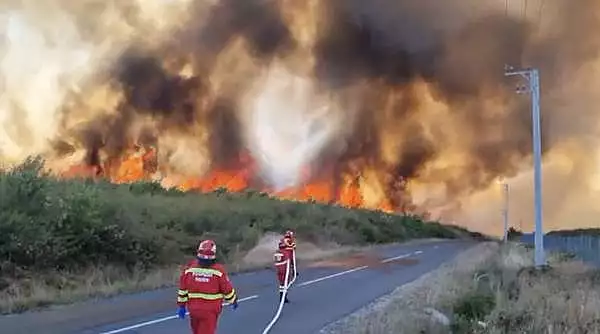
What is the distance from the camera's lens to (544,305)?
12.5 metres

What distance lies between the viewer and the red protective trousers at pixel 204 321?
26.0 feet

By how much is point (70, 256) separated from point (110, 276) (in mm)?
1299

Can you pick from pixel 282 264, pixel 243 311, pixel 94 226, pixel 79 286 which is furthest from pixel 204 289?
pixel 94 226

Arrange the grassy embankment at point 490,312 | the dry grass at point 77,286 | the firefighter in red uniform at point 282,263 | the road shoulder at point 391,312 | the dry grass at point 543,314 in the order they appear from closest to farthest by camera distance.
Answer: the dry grass at point 543,314
the grassy embankment at point 490,312
the road shoulder at point 391,312
the dry grass at point 77,286
the firefighter in red uniform at point 282,263

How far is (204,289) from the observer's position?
309 inches

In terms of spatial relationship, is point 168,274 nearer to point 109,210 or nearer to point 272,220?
point 109,210

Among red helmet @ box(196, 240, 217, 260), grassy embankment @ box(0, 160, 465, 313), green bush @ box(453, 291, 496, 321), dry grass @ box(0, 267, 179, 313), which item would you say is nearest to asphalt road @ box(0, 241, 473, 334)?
dry grass @ box(0, 267, 179, 313)

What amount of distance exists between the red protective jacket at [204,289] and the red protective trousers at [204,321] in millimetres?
49

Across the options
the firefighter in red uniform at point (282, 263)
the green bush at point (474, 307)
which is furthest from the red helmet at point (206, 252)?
the firefighter in red uniform at point (282, 263)

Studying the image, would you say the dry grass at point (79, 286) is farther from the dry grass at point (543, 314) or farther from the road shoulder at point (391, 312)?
the dry grass at point (543, 314)

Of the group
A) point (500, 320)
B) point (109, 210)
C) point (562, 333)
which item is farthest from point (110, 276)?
point (562, 333)

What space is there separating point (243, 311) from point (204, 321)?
6.59 m

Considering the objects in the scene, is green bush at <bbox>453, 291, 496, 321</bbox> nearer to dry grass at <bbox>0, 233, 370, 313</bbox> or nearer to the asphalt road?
the asphalt road

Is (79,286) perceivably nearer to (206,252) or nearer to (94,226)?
(94,226)
